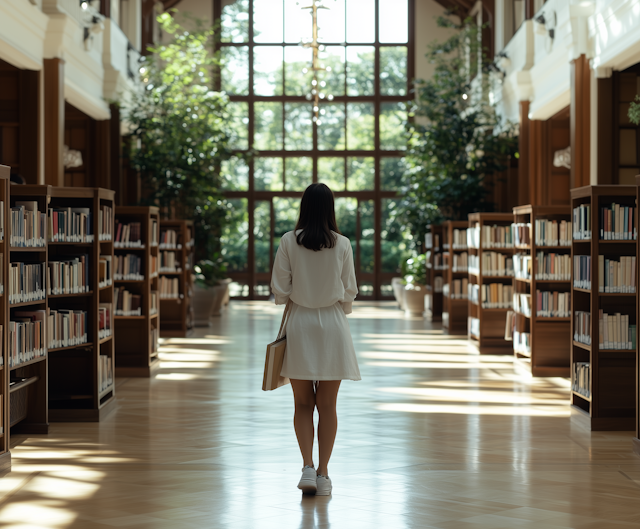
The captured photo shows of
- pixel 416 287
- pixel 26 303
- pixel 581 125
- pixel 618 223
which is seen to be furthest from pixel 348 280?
pixel 416 287

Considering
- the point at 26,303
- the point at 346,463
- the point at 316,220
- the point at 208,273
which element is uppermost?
the point at 316,220

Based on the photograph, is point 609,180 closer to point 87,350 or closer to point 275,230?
point 87,350

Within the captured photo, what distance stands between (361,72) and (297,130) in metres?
2.26

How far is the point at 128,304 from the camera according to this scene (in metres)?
8.92

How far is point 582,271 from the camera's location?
678 cm

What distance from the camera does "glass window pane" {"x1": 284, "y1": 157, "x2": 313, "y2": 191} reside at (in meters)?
21.1

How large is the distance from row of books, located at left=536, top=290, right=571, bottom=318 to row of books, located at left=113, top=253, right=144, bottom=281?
4317 mm

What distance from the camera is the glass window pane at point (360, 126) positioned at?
69.1 feet

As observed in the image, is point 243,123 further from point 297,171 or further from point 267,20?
point 267,20

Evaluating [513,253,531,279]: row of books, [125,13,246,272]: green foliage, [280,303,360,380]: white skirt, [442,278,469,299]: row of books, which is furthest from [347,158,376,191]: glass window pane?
[280,303,360,380]: white skirt

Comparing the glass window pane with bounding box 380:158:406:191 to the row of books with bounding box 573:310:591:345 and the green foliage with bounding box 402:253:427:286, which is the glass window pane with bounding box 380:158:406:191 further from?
the row of books with bounding box 573:310:591:345

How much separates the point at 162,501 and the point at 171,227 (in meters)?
8.75

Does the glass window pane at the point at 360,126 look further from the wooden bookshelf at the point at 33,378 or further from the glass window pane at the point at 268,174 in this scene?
the wooden bookshelf at the point at 33,378

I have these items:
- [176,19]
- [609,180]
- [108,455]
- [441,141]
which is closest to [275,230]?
[176,19]
